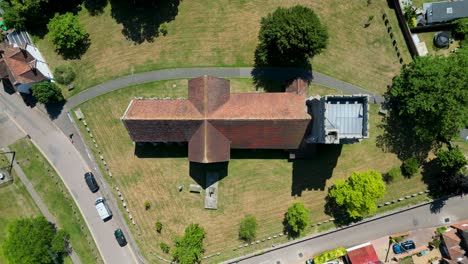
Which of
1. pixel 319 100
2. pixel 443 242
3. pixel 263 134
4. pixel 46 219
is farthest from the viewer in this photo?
pixel 46 219

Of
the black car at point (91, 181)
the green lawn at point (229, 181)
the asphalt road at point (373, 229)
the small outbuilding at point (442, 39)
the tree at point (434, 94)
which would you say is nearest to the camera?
the tree at point (434, 94)

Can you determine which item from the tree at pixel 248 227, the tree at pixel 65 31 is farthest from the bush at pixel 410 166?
the tree at pixel 65 31

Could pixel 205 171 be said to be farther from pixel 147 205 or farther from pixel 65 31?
pixel 65 31

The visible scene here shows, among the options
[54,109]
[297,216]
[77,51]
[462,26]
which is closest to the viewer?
[297,216]

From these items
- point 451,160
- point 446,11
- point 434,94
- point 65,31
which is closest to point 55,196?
point 65,31

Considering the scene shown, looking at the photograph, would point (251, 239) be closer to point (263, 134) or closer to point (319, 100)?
point (263, 134)

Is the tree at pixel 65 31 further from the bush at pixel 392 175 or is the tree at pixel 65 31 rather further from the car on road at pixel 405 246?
the car on road at pixel 405 246

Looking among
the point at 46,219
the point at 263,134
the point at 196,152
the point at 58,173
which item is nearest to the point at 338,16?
the point at 263,134
